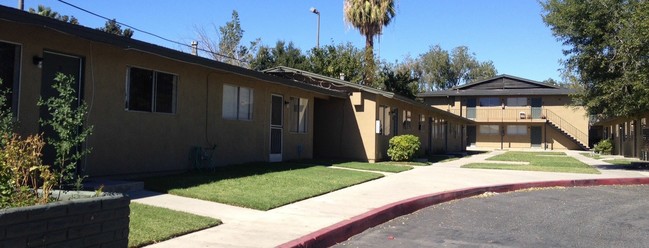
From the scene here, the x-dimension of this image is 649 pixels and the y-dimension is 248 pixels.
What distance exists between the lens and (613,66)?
2011cm

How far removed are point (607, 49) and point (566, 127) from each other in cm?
3341

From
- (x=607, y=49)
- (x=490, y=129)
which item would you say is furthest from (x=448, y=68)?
(x=607, y=49)

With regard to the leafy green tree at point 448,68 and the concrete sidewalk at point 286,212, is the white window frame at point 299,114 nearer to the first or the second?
the concrete sidewalk at point 286,212

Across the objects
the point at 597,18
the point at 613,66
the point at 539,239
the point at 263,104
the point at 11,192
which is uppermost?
the point at 597,18

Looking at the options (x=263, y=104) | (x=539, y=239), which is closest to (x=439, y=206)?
(x=539, y=239)

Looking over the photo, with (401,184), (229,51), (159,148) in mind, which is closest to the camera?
(159,148)

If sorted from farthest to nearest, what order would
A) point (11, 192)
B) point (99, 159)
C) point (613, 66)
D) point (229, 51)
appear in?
1. point (229, 51)
2. point (613, 66)
3. point (99, 159)
4. point (11, 192)

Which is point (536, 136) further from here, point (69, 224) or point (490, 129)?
point (69, 224)

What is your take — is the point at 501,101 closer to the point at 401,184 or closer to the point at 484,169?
the point at 484,169

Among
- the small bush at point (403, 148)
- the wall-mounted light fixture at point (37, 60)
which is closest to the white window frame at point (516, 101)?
the small bush at point (403, 148)

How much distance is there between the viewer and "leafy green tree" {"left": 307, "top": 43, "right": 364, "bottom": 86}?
3856 centimetres

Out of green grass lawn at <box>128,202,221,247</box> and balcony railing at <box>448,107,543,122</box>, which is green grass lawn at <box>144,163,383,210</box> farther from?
balcony railing at <box>448,107,543,122</box>

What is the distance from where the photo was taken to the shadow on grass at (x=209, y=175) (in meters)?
10.8

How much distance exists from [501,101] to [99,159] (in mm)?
46980
